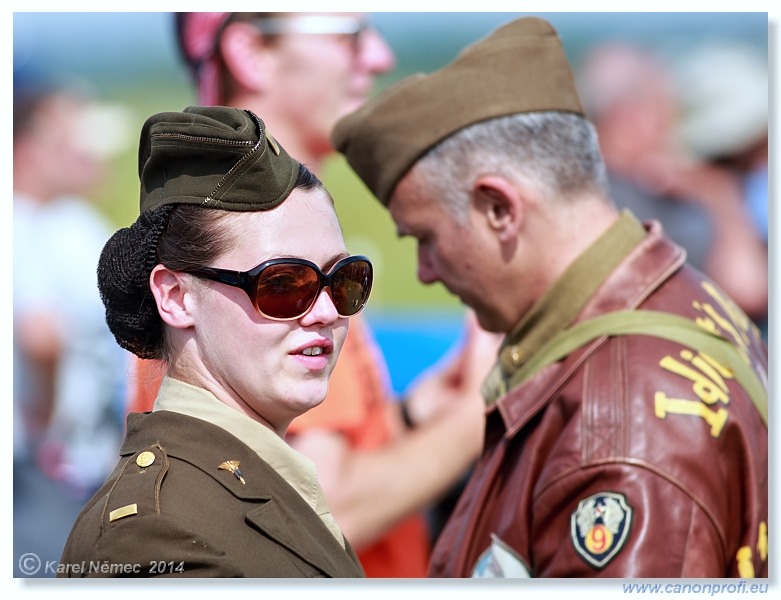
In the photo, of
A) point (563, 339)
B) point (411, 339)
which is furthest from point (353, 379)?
point (563, 339)

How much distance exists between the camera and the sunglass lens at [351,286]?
5.56ft

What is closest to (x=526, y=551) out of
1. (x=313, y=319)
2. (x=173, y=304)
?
(x=313, y=319)

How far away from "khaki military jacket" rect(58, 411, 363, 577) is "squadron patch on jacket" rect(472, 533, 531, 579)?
0.61m

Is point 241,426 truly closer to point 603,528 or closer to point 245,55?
point 603,528

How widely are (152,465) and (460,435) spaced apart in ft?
6.21

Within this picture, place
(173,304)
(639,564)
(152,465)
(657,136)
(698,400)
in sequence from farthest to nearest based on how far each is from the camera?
(657,136) < (698,400) < (639,564) < (173,304) < (152,465)

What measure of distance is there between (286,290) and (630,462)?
0.84 metres

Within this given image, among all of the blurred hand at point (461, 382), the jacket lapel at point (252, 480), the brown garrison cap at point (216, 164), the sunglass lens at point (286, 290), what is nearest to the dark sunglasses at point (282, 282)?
the sunglass lens at point (286, 290)

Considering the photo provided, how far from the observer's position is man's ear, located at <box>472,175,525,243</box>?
2.44 m

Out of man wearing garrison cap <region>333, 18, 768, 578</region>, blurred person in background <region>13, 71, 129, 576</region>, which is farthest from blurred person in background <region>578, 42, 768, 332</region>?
blurred person in background <region>13, 71, 129, 576</region>

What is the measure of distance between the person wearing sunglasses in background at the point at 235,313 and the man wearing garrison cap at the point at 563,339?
620 mm

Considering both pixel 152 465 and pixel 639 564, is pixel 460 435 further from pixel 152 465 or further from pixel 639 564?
pixel 152 465
